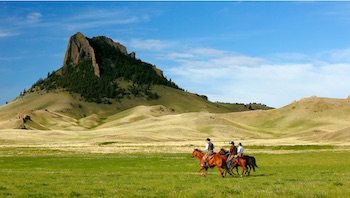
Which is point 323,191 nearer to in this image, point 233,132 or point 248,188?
point 248,188

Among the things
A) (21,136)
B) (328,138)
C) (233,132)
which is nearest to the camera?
(328,138)

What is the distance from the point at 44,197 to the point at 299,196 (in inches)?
467

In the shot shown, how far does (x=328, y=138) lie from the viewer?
127750 mm

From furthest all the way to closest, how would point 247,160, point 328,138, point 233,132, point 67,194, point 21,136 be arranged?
1. point 233,132
2. point 21,136
3. point 328,138
4. point 247,160
5. point 67,194

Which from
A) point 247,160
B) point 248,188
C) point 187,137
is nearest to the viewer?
point 248,188

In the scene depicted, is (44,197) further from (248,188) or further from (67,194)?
(248,188)

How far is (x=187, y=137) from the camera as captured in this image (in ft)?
556

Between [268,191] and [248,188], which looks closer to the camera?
[268,191]

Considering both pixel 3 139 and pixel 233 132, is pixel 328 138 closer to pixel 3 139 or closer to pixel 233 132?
pixel 233 132

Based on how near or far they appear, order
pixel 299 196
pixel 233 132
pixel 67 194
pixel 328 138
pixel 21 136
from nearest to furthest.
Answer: pixel 299 196 → pixel 67 194 → pixel 328 138 → pixel 21 136 → pixel 233 132

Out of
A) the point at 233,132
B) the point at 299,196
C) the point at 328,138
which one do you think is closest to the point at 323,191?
the point at 299,196

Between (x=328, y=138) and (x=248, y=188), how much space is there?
364 ft

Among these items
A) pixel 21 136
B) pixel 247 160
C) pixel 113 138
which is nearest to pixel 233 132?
pixel 113 138

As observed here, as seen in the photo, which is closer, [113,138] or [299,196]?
[299,196]
